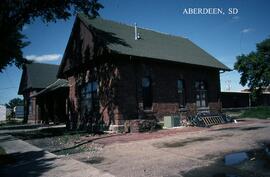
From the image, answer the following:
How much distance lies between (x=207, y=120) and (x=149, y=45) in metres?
7.32

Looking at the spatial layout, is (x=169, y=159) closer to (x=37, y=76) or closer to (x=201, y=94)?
(x=201, y=94)

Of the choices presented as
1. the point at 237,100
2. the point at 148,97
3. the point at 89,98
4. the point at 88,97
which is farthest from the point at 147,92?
the point at 237,100

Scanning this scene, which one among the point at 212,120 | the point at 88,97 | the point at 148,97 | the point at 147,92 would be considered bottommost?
the point at 212,120

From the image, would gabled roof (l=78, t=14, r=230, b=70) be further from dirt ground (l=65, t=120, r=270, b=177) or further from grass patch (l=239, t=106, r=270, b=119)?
dirt ground (l=65, t=120, r=270, b=177)

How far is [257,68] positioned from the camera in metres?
47.5

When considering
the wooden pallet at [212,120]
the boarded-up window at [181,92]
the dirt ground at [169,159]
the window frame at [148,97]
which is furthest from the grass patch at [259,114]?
the dirt ground at [169,159]

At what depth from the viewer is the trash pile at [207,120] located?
59.4 feet

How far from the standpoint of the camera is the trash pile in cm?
1809

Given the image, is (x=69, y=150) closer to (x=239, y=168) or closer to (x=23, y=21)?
(x=239, y=168)

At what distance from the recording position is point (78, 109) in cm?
2130

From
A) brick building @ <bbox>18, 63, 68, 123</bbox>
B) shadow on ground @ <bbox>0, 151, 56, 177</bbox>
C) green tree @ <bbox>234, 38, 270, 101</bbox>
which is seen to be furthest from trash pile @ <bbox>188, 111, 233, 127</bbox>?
green tree @ <bbox>234, 38, 270, 101</bbox>

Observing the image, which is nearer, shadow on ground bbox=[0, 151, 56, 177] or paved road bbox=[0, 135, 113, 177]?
paved road bbox=[0, 135, 113, 177]

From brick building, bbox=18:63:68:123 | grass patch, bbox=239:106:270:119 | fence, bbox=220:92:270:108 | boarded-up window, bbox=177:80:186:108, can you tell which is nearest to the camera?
boarded-up window, bbox=177:80:186:108

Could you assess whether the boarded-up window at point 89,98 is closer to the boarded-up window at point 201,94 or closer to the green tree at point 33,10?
the green tree at point 33,10
